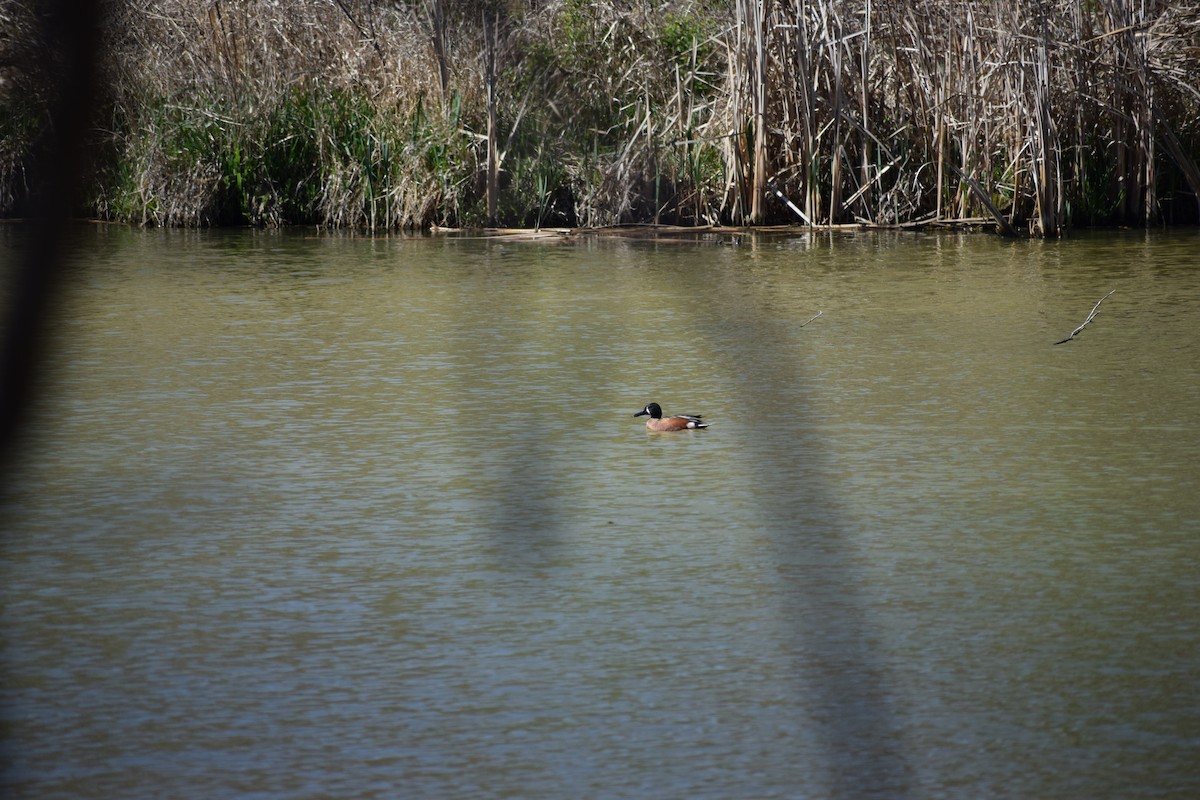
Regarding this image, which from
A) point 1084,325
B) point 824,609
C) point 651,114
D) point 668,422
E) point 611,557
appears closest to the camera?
point 824,609

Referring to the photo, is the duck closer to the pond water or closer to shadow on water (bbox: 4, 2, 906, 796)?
the pond water

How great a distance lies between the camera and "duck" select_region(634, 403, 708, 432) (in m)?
4.19

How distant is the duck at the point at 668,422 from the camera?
4.19m

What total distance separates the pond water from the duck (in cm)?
3

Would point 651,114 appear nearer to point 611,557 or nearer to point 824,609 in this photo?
point 611,557

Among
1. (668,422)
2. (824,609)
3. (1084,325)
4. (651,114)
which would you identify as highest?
(651,114)

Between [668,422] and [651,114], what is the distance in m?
5.43

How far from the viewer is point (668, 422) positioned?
→ 4.19 m

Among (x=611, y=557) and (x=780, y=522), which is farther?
(x=780, y=522)

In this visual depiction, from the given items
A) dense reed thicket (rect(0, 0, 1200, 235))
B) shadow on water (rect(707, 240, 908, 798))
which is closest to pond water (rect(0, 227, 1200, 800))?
shadow on water (rect(707, 240, 908, 798))

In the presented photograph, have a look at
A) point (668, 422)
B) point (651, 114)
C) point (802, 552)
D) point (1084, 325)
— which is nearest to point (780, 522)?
point (802, 552)

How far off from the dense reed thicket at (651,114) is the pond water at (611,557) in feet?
8.55

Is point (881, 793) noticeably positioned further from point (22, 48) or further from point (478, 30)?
point (478, 30)

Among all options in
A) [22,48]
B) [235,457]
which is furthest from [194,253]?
[22,48]
